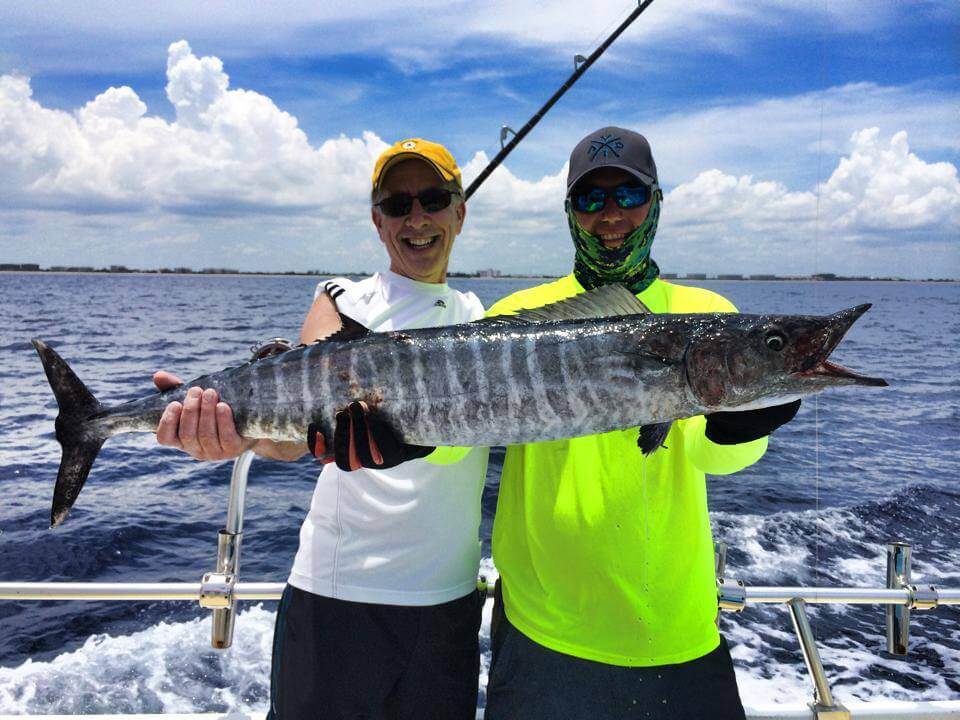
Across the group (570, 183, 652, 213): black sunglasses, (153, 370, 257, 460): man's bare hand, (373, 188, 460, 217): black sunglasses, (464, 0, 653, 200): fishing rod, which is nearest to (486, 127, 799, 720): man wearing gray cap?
(570, 183, 652, 213): black sunglasses

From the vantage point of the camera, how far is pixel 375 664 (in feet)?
9.76

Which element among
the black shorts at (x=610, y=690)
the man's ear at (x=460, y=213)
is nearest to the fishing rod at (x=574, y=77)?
the man's ear at (x=460, y=213)

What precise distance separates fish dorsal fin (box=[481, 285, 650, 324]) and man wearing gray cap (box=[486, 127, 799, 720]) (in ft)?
1.69

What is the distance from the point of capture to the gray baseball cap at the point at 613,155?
2.97 metres

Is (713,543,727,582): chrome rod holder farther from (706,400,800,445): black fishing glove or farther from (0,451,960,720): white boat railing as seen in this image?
(706,400,800,445): black fishing glove

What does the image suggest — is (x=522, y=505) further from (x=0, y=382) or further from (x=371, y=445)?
(x=0, y=382)

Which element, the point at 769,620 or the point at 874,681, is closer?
the point at 874,681

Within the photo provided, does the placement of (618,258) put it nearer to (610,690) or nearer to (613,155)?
(613,155)

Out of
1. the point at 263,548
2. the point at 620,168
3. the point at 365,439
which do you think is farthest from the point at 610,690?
the point at 263,548

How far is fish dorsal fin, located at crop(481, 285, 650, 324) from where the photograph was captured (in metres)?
2.71

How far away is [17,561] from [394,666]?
26.9ft

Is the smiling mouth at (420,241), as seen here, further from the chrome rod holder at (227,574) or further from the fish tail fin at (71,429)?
the fish tail fin at (71,429)

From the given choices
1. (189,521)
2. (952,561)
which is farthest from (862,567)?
(189,521)

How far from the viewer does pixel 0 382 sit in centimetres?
1931
